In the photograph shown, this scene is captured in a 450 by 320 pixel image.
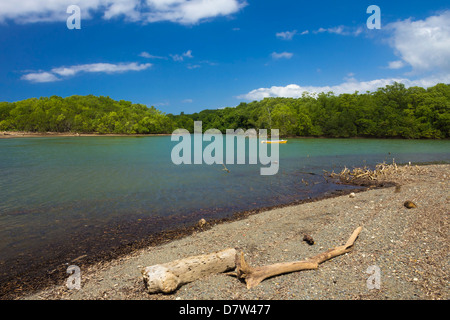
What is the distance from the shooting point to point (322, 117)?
114 m

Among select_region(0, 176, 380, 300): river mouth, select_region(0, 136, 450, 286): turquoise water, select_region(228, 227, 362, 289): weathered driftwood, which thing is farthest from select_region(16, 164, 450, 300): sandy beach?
select_region(0, 136, 450, 286): turquoise water

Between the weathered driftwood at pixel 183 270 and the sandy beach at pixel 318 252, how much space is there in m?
0.16

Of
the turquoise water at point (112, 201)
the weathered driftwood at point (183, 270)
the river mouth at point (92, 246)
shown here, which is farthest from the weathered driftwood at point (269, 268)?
the turquoise water at point (112, 201)

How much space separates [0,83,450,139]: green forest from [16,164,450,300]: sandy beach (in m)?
100

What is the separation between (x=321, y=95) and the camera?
5074 inches

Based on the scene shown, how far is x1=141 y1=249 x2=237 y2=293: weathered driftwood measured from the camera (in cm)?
534

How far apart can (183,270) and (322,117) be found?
385 ft

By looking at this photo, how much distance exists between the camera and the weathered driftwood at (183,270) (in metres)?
5.34

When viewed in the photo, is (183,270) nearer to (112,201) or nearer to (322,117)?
(112,201)

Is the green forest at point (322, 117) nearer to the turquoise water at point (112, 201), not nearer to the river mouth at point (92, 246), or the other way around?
the turquoise water at point (112, 201)
